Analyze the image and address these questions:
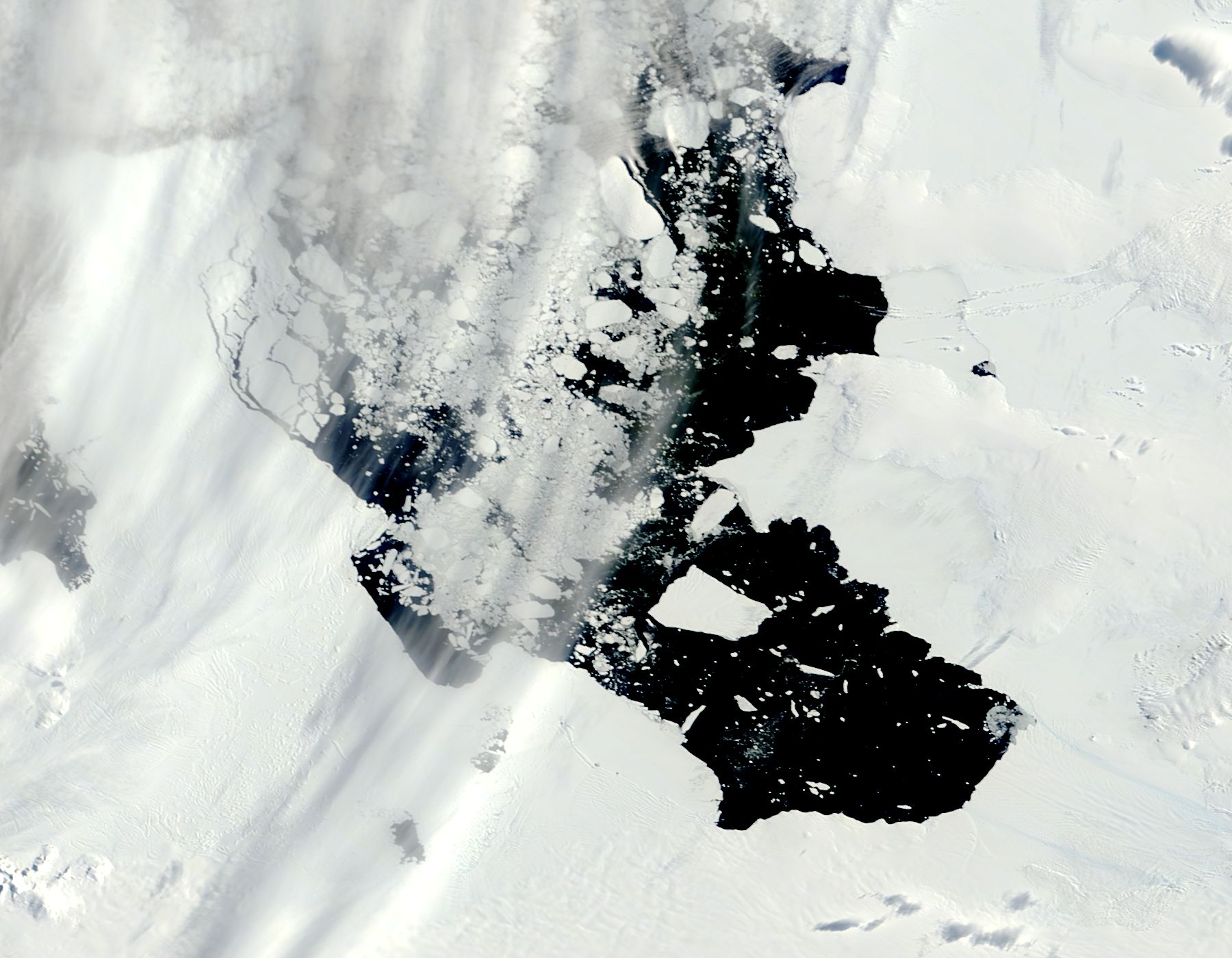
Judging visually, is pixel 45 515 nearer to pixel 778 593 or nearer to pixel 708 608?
pixel 708 608

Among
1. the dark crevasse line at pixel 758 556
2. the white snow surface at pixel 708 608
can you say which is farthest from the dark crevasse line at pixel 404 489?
the white snow surface at pixel 708 608

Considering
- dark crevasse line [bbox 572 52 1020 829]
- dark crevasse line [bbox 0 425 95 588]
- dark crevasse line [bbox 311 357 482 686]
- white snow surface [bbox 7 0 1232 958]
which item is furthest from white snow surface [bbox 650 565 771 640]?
dark crevasse line [bbox 0 425 95 588]

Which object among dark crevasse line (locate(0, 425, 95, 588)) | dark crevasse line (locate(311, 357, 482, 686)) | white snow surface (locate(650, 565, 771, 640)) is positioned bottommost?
dark crevasse line (locate(0, 425, 95, 588))

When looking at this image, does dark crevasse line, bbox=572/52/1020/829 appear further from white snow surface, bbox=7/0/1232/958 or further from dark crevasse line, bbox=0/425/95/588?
dark crevasse line, bbox=0/425/95/588

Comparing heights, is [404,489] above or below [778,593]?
below

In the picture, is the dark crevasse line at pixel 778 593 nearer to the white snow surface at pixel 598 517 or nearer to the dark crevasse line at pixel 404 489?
the white snow surface at pixel 598 517

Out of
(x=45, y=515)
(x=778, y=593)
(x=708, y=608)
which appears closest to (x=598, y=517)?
(x=708, y=608)
